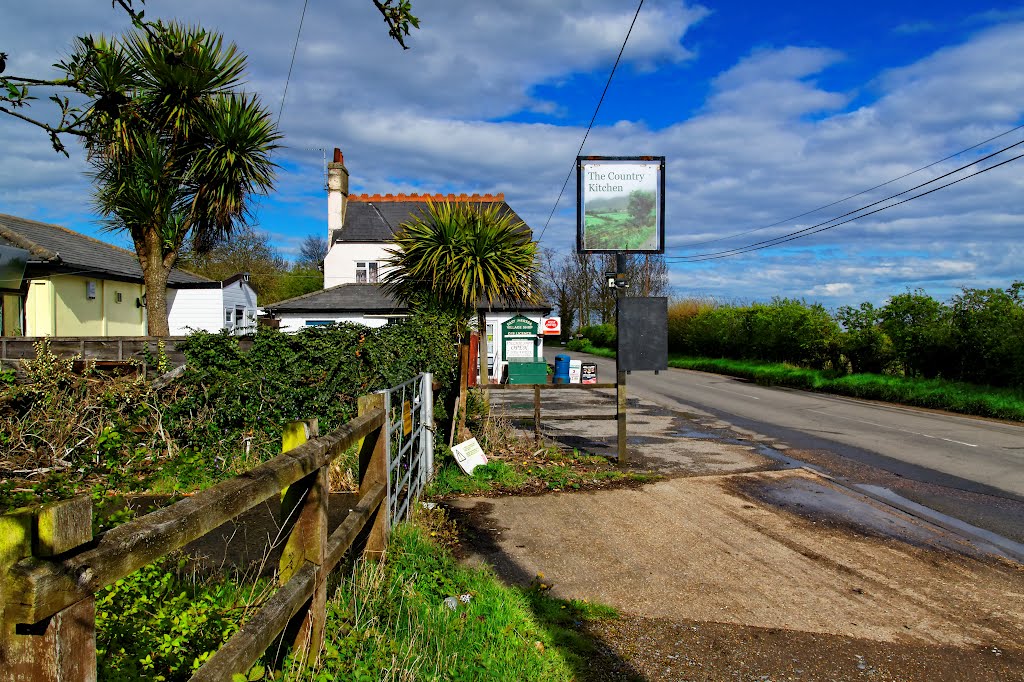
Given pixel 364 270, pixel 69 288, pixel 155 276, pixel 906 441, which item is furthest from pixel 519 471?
pixel 364 270

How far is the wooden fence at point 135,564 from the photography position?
1319mm

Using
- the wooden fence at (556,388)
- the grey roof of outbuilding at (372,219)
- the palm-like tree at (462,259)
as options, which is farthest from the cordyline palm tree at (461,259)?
the grey roof of outbuilding at (372,219)

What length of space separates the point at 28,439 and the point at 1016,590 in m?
9.62

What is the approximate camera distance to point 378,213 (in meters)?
38.2

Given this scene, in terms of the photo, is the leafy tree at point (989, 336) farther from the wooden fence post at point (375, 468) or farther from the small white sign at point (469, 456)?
the wooden fence post at point (375, 468)

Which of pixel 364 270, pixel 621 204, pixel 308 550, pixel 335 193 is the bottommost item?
pixel 308 550

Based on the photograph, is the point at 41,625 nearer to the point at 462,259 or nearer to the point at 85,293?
Result: the point at 462,259

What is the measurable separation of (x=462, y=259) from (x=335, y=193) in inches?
1131

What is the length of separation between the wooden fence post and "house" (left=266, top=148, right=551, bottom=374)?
2107cm

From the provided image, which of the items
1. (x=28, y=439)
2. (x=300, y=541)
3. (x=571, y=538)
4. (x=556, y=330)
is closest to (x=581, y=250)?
(x=571, y=538)

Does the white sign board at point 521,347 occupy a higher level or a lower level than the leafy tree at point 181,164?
lower

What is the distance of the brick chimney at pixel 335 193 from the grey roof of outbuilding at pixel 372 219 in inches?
20.7

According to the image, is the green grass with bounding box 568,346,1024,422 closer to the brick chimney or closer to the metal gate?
the metal gate

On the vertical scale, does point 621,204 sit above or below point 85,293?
above
